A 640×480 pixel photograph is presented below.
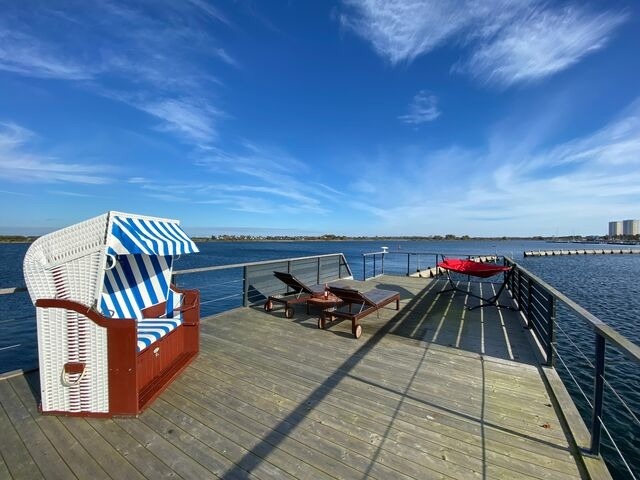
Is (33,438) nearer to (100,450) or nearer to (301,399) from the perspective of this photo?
(100,450)

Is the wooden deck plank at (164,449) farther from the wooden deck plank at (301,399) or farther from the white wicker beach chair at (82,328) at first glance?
the wooden deck plank at (301,399)

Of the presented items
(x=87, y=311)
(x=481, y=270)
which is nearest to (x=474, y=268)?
(x=481, y=270)

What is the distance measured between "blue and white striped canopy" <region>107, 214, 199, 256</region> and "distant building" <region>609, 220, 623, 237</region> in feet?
631

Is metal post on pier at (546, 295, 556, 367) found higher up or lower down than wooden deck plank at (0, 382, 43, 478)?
higher up

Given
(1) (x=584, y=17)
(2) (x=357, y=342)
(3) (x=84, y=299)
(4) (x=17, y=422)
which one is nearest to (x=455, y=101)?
(1) (x=584, y=17)

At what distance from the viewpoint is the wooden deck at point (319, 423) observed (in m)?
1.90

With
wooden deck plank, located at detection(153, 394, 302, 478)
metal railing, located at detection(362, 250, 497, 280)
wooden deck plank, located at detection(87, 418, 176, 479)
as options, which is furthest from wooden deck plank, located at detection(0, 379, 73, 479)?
metal railing, located at detection(362, 250, 497, 280)

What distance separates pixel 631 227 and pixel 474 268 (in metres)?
181

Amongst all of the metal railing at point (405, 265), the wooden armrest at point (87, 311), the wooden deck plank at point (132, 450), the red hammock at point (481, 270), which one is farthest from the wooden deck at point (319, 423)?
the metal railing at point (405, 265)

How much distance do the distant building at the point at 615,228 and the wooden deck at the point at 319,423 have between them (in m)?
189

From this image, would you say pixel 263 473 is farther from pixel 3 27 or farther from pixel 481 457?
pixel 3 27

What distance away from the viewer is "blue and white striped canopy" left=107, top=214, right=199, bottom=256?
2527 mm

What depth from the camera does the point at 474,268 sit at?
7.36 meters

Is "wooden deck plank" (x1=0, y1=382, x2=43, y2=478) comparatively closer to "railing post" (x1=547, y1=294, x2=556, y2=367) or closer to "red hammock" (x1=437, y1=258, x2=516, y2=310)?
"railing post" (x1=547, y1=294, x2=556, y2=367)
